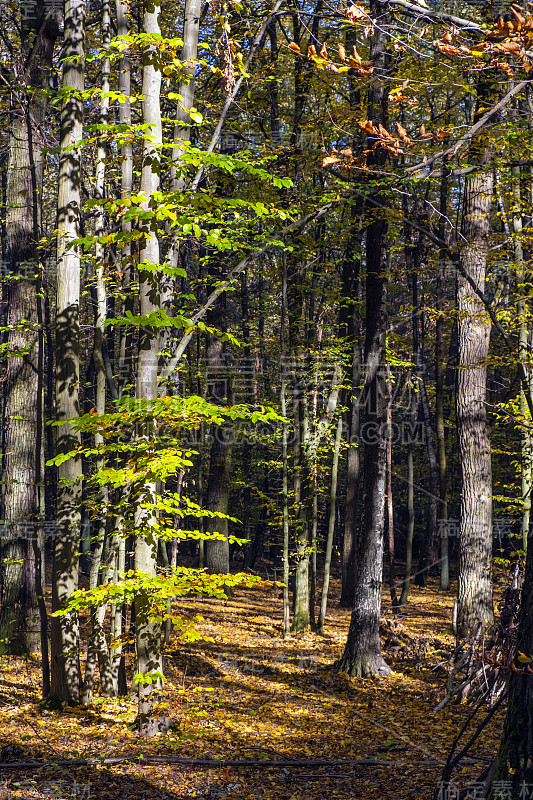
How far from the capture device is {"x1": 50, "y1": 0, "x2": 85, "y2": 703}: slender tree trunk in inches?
279

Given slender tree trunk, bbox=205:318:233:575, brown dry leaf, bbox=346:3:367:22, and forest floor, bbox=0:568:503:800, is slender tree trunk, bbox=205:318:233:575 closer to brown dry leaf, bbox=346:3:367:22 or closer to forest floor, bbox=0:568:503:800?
forest floor, bbox=0:568:503:800

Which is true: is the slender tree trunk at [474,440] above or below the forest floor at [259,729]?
above

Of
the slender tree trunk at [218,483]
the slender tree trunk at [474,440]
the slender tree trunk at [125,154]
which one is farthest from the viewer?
the slender tree trunk at [218,483]

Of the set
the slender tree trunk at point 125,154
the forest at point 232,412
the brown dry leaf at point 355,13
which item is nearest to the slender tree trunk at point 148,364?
the forest at point 232,412

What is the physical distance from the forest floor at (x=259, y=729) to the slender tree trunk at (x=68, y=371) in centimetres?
77

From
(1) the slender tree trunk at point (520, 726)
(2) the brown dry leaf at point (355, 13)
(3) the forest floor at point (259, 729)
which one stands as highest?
(2) the brown dry leaf at point (355, 13)

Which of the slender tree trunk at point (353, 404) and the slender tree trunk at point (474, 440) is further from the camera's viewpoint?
the slender tree trunk at point (353, 404)

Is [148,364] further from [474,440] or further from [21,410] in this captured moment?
[474,440]

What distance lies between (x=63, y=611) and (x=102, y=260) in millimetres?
4737

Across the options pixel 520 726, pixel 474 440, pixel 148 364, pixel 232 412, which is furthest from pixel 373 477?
pixel 520 726

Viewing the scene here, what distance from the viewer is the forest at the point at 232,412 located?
17.9 feet

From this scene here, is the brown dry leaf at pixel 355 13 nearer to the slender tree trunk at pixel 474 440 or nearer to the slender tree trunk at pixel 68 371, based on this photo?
the slender tree trunk at pixel 68 371

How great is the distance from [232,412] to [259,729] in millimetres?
3959

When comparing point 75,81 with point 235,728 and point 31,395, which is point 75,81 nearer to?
point 31,395
